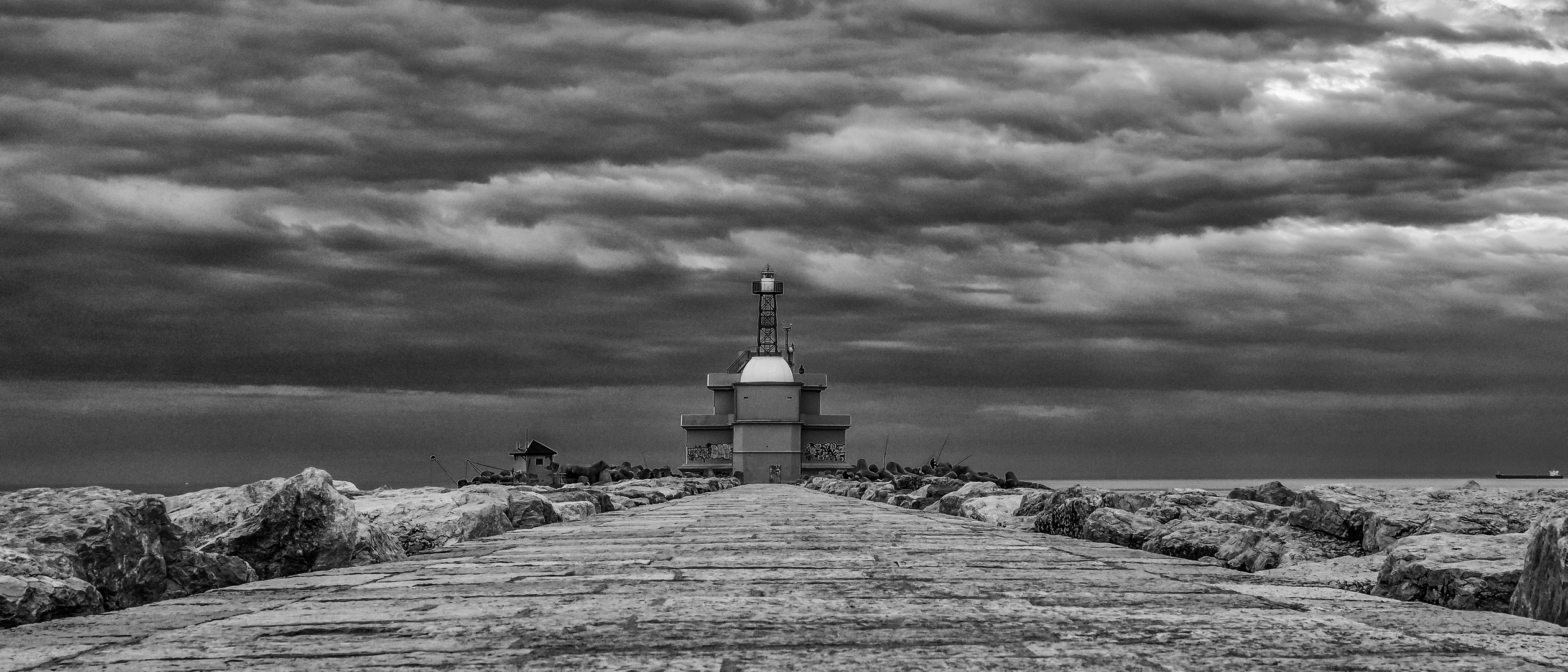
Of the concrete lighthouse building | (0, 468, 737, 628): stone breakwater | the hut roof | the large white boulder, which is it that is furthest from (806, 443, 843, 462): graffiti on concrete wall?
(0, 468, 737, 628): stone breakwater

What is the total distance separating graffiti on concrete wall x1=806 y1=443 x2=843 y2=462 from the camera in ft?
160

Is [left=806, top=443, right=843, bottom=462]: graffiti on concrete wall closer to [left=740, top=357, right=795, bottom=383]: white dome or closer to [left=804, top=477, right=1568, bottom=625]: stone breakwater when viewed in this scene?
[left=740, top=357, right=795, bottom=383]: white dome

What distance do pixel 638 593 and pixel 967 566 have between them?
1.86m

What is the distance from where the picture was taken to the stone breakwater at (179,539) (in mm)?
4473

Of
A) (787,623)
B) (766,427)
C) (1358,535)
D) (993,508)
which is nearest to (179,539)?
(787,623)

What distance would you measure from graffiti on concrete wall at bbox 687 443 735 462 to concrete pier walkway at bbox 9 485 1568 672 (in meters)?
43.9

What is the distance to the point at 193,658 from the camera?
278cm

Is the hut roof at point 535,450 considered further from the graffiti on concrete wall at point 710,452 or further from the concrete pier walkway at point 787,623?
the concrete pier walkway at point 787,623

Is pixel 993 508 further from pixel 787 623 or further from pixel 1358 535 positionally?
pixel 787 623

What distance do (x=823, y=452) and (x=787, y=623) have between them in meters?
45.9

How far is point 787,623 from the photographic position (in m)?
3.31

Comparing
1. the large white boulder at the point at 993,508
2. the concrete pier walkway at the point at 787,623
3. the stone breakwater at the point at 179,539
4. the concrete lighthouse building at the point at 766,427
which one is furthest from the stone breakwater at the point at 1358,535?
the concrete lighthouse building at the point at 766,427

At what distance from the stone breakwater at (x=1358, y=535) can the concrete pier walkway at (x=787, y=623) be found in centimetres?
46

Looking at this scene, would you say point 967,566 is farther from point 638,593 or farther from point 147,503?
point 147,503
